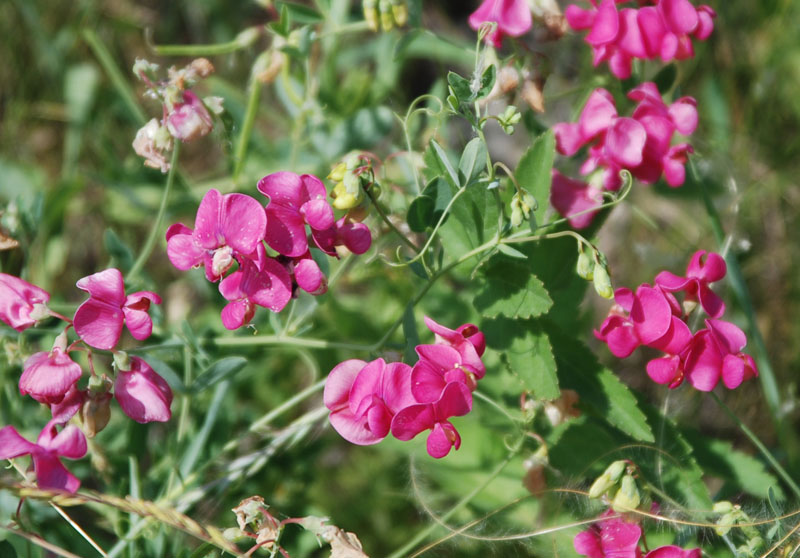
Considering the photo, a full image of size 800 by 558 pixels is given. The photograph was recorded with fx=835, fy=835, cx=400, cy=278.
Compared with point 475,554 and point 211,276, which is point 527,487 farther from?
point 211,276

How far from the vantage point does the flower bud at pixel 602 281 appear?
1187mm

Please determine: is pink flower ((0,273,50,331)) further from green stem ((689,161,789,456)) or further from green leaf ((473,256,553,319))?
green stem ((689,161,789,456))

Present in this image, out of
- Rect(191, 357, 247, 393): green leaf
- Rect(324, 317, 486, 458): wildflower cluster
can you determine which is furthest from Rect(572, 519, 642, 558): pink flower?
Rect(191, 357, 247, 393): green leaf

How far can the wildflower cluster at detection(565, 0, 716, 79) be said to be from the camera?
4.83 ft

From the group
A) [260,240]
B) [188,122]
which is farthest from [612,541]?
[188,122]

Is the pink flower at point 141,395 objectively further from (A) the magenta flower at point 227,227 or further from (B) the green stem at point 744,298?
(B) the green stem at point 744,298

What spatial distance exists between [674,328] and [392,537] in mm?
1020

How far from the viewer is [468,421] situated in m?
1.73

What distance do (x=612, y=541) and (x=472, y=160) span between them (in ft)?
1.94

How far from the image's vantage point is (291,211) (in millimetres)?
1150

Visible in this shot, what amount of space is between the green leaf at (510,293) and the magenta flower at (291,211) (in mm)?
306

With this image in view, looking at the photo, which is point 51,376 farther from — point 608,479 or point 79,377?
point 608,479

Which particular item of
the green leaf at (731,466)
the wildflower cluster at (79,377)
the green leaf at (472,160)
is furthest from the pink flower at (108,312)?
the green leaf at (731,466)

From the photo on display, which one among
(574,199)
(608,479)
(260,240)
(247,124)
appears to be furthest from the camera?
(247,124)
